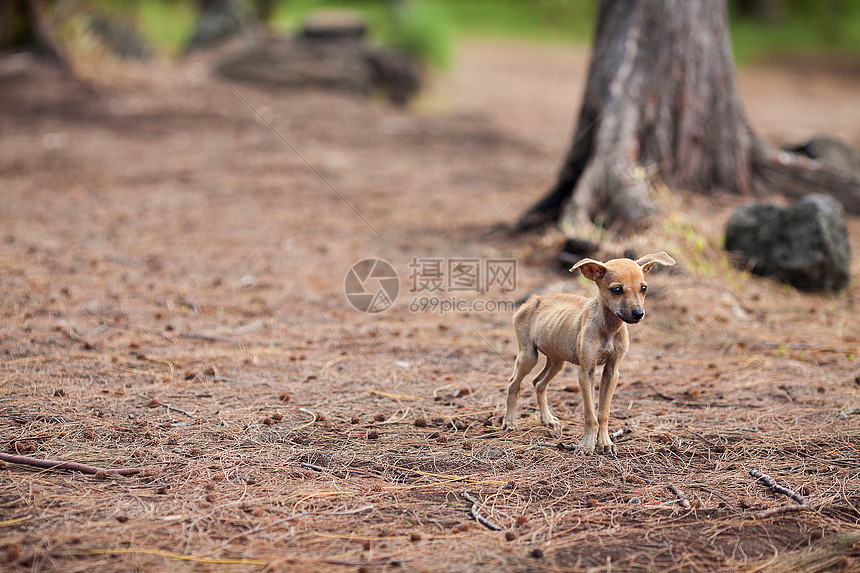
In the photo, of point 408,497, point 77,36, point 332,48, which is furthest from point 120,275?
point 332,48

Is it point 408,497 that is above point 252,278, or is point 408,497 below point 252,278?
above

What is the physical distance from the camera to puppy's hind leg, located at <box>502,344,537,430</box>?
3.83 meters

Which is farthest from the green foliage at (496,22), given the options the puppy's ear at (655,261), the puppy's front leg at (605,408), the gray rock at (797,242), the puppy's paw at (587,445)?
the puppy's paw at (587,445)

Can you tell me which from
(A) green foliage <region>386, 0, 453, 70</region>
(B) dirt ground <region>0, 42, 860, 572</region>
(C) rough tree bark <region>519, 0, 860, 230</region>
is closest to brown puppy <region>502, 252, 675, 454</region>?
(B) dirt ground <region>0, 42, 860, 572</region>

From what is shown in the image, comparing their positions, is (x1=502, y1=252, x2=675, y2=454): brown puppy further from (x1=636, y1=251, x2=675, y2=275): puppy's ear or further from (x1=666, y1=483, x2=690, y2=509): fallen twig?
(x1=666, y1=483, x2=690, y2=509): fallen twig

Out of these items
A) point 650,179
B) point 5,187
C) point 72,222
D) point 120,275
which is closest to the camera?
point 120,275

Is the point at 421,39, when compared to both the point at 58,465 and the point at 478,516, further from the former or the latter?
the point at 478,516

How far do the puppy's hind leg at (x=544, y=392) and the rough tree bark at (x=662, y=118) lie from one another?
10.9ft

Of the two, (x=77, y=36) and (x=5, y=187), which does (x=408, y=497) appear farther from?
(x=77, y=36)

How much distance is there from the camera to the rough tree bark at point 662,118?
7.33 m

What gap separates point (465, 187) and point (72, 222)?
487 centimetres

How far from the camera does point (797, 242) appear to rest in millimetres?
6188

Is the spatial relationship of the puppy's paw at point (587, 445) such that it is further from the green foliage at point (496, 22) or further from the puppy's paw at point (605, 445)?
the green foliage at point (496, 22)

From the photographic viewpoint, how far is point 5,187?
30.5ft
